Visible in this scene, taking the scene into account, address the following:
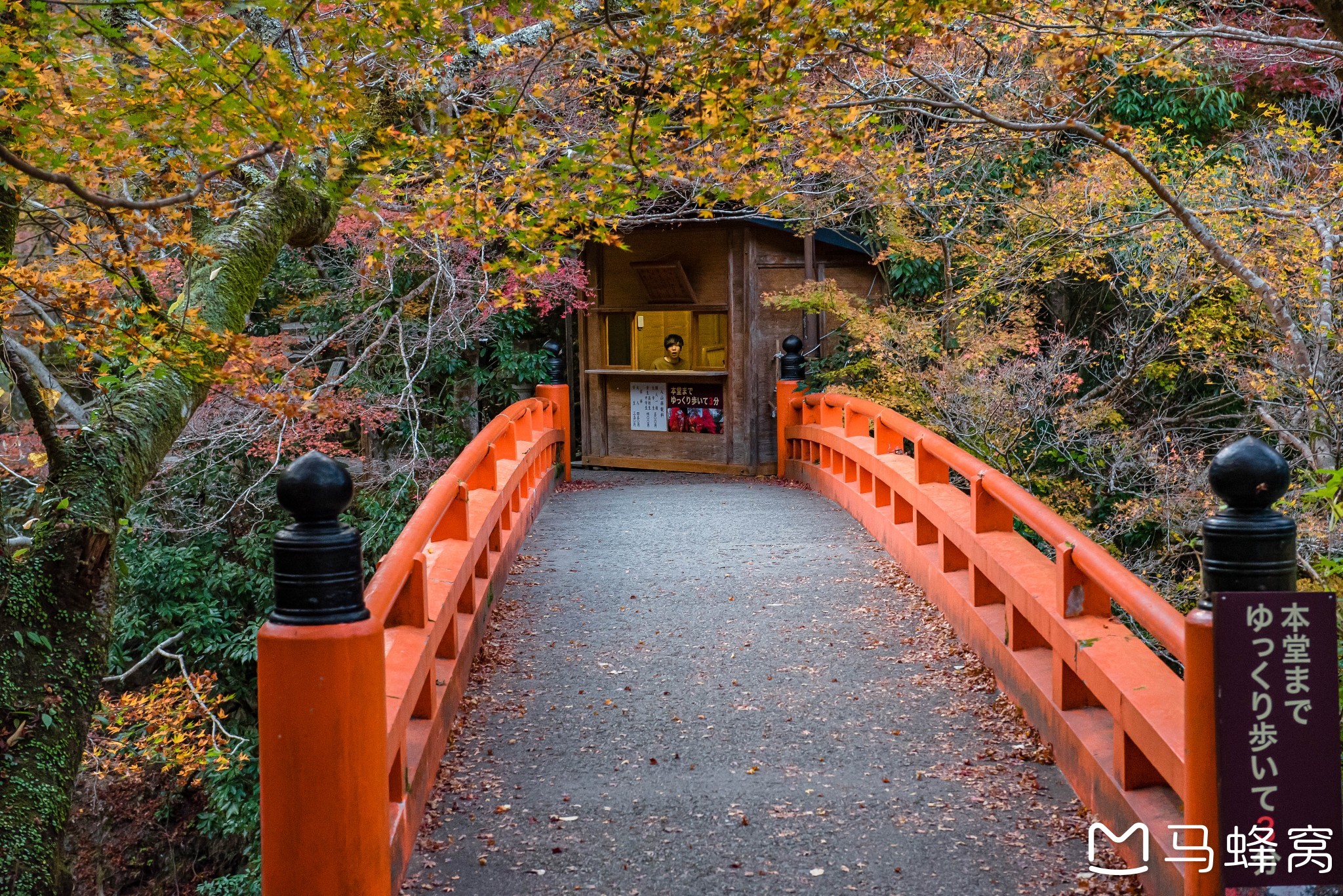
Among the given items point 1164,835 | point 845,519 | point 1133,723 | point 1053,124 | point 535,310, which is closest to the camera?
point 1164,835

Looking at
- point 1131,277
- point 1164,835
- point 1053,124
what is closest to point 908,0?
point 1053,124

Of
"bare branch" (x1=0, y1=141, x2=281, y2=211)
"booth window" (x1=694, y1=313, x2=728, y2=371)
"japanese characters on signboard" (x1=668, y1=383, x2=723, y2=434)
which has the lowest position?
"japanese characters on signboard" (x1=668, y1=383, x2=723, y2=434)

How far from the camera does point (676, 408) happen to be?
1479 cm

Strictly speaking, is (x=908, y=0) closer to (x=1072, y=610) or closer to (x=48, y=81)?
(x=1072, y=610)

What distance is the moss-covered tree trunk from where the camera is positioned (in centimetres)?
447

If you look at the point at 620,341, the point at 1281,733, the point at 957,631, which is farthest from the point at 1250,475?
the point at 620,341

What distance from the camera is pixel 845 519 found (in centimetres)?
948

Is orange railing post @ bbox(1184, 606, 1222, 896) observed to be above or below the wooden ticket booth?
below

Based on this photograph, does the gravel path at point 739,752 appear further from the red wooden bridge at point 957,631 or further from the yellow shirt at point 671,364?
the yellow shirt at point 671,364

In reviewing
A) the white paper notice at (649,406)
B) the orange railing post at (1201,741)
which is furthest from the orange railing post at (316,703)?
the white paper notice at (649,406)

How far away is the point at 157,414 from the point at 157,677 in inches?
280

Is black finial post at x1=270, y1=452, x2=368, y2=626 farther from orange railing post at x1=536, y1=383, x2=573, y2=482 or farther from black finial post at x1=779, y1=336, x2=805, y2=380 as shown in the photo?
black finial post at x1=779, y1=336, x2=805, y2=380

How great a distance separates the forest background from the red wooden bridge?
963 millimetres

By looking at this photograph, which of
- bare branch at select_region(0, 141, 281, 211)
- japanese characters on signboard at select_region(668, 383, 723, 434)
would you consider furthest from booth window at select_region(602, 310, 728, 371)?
bare branch at select_region(0, 141, 281, 211)
